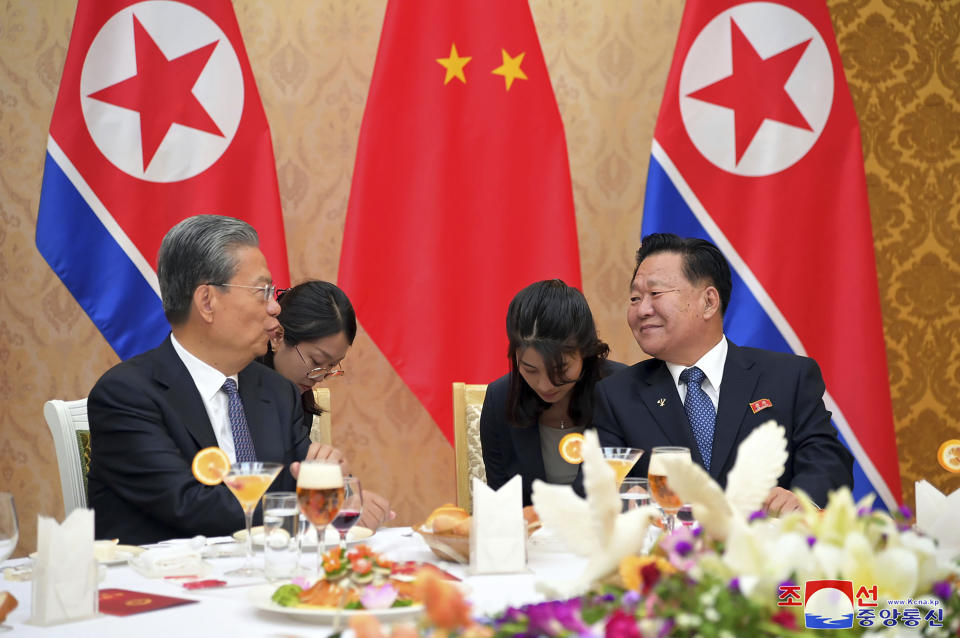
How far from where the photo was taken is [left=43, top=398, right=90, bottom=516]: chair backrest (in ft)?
8.46

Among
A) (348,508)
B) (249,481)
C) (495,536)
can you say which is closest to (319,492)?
(348,508)

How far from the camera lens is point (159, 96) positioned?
3.57 m

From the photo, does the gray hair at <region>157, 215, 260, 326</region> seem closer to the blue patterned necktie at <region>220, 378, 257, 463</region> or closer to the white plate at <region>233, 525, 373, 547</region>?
the blue patterned necktie at <region>220, 378, 257, 463</region>

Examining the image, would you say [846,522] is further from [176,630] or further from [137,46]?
[137,46]

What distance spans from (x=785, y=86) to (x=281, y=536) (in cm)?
295

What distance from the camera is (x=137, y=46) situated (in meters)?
3.55

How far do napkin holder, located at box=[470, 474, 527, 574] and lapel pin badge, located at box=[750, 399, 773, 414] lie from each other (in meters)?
1.27

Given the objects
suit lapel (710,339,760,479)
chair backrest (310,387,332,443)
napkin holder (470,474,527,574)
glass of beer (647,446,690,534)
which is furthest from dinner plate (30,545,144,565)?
suit lapel (710,339,760,479)

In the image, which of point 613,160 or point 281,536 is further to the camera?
point 613,160

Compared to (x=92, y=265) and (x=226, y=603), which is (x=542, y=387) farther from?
(x=92, y=265)

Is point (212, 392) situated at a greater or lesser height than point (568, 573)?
greater

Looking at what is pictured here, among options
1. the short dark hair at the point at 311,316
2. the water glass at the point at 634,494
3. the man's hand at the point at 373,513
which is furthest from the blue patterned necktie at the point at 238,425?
the water glass at the point at 634,494

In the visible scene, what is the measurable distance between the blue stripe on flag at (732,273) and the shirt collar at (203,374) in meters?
1.98

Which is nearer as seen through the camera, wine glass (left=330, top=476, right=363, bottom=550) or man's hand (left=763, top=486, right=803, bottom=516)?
wine glass (left=330, top=476, right=363, bottom=550)
